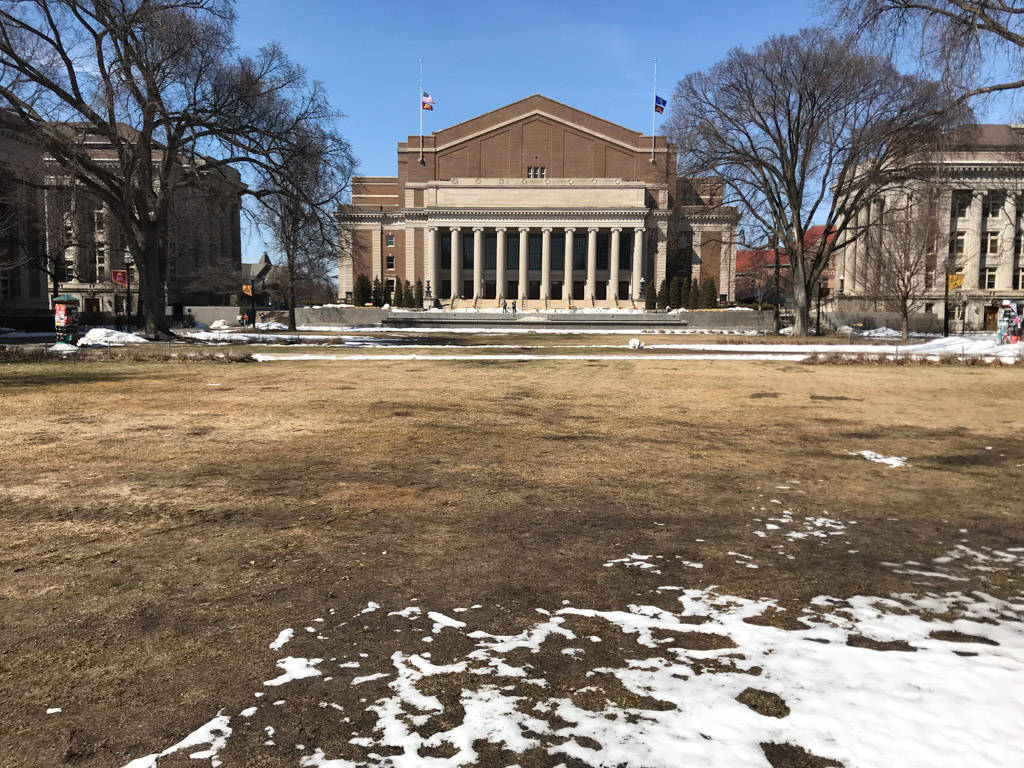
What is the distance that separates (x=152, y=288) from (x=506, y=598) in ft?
99.2

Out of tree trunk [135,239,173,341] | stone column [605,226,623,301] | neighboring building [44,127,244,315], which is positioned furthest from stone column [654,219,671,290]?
tree trunk [135,239,173,341]

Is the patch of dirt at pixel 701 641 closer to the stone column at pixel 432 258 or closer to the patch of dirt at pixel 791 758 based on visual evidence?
the patch of dirt at pixel 791 758

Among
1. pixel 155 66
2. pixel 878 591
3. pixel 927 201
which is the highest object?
pixel 155 66

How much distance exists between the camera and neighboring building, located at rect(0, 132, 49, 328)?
1432 inches

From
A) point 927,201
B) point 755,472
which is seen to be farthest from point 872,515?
point 927,201

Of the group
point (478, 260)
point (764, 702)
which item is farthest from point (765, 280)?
point (764, 702)

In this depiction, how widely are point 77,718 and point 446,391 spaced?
11.5 m

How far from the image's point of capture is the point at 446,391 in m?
14.3

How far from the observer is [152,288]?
29453 millimetres

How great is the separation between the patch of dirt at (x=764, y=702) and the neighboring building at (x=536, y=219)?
78.5m

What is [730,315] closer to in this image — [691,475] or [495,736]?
[691,475]

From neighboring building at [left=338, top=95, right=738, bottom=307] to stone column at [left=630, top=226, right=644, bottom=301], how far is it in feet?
0.42

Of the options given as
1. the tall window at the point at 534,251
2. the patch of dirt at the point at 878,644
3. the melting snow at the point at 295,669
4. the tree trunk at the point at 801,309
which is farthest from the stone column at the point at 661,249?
the melting snow at the point at 295,669

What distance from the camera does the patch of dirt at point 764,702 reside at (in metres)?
2.96
